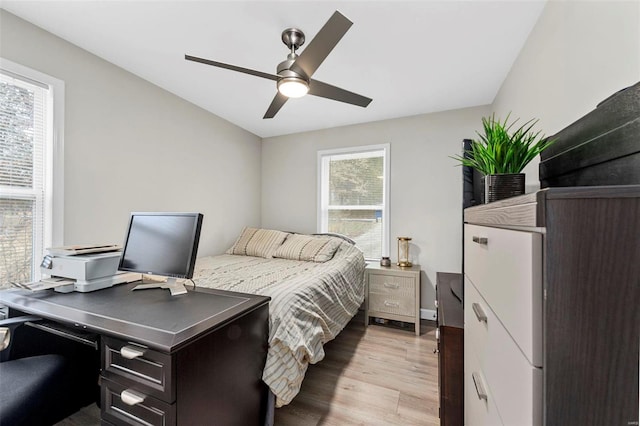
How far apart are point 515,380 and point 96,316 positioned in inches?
59.5

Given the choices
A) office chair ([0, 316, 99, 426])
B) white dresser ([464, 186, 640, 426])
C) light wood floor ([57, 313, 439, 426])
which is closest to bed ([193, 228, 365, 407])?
light wood floor ([57, 313, 439, 426])

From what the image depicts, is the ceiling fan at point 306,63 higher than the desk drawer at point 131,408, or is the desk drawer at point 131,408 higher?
the ceiling fan at point 306,63

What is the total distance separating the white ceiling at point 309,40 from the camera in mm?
1523

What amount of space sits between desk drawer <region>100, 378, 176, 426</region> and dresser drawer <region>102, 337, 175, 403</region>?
3 cm

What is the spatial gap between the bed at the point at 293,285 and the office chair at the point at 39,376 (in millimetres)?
755

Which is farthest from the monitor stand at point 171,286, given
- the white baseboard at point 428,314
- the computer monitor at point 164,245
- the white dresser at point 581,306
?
the white baseboard at point 428,314

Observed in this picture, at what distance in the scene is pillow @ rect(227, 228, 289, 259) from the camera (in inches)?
120

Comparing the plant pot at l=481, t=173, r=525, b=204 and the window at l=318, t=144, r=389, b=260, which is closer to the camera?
the plant pot at l=481, t=173, r=525, b=204

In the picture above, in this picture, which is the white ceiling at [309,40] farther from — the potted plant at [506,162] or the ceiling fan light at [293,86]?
the potted plant at [506,162]

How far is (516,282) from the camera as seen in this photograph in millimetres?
570

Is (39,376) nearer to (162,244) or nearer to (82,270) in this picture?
(82,270)

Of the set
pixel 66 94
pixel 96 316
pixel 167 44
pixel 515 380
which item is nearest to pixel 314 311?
pixel 96 316

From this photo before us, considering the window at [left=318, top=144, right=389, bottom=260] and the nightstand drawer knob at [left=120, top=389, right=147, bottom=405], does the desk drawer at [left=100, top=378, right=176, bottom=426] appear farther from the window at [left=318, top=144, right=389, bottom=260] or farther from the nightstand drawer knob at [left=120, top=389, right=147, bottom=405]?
the window at [left=318, top=144, right=389, bottom=260]

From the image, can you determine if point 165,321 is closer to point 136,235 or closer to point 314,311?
point 136,235
